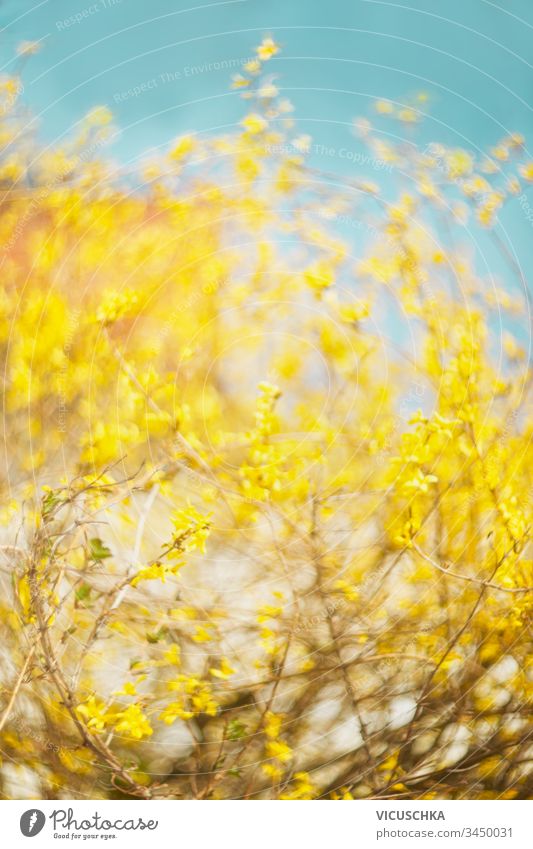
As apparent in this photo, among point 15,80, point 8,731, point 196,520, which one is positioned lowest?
point 8,731

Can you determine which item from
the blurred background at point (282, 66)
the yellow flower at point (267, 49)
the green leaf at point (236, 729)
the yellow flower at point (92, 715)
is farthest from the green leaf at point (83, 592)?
the yellow flower at point (267, 49)

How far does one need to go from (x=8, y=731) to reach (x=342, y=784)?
457 mm

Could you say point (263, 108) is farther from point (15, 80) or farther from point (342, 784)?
point (342, 784)

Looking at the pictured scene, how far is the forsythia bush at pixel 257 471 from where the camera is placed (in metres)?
1.12

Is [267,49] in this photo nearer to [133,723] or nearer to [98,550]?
[98,550]

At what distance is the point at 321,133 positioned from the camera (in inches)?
45.6

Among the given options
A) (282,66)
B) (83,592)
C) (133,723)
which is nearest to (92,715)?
(133,723)

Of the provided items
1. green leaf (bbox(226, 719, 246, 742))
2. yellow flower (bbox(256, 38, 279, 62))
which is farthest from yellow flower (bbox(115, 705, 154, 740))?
yellow flower (bbox(256, 38, 279, 62))

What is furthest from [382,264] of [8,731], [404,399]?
[8,731]

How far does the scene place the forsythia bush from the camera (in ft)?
3.68

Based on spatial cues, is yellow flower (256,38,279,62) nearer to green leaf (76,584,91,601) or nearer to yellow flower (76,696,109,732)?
green leaf (76,584,91,601)
